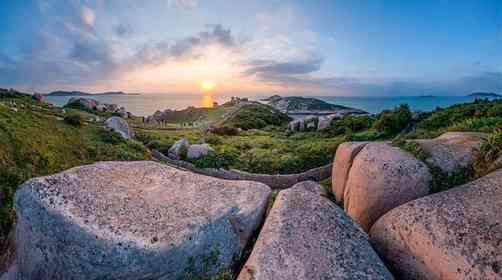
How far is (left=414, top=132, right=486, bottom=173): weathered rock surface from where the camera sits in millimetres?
8141

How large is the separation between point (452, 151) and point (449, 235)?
4.24 m

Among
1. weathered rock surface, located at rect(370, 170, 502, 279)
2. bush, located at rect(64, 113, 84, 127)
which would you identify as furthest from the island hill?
bush, located at rect(64, 113, 84, 127)

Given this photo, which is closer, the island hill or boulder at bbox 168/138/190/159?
the island hill

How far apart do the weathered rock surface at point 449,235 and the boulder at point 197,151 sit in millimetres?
18563

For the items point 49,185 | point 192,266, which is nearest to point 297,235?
point 192,266

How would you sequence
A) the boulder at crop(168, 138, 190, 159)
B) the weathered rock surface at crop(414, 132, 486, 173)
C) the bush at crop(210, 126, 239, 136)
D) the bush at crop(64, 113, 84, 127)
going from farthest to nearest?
the bush at crop(210, 126, 239, 136) → the boulder at crop(168, 138, 190, 159) → the bush at crop(64, 113, 84, 127) → the weathered rock surface at crop(414, 132, 486, 173)

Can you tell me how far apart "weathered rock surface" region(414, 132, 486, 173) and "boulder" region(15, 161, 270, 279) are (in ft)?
19.6

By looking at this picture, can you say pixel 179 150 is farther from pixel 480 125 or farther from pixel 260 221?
pixel 480 125

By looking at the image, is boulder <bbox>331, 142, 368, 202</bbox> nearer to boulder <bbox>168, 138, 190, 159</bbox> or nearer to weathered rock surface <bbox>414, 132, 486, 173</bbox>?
weathered rock surface <bbox>414, 132, 486, 173</bbox>

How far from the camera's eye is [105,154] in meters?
18.1

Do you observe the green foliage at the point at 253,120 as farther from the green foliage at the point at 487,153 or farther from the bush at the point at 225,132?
the green foliage at the point at 487,153

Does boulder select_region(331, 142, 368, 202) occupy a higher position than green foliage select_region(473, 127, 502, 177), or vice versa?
green foliage select_region(473, 127, 502, 177)

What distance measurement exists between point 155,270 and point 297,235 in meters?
3.26

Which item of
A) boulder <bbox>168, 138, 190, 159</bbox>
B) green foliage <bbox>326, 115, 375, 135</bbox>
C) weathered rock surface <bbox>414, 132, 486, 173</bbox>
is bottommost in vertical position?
boulder <bbox>168, 138, 190, 159</bbox>
